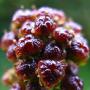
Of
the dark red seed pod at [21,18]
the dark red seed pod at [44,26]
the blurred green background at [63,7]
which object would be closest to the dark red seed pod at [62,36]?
the dark red seed pod at [44,26]

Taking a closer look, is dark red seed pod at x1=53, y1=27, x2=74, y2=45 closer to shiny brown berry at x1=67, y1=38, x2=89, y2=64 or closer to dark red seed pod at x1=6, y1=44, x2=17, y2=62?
shiny brown berry at x1=67, y1=38, x2=89, y2=64

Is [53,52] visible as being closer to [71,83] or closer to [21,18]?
[71,83]

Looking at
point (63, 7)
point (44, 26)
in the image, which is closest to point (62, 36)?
point (44, 26)

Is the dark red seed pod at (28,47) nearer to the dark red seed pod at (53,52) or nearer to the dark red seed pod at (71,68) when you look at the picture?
the dark red seed pod at (53,52)

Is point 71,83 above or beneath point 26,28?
beneath

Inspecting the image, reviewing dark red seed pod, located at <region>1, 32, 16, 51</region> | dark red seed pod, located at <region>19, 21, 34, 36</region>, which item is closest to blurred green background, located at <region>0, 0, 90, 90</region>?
dark red seed pod, located at <region>1, 32, 16, 51</region>

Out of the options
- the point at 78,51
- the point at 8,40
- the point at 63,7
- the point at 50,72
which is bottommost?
the point at 50,72

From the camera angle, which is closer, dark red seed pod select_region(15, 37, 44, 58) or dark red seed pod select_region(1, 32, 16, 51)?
dark red seed pod select_region(15, 37, 44, 58)
